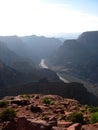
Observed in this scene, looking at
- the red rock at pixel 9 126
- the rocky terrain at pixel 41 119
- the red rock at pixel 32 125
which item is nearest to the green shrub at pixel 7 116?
the rocky terrain at pixel 41 119

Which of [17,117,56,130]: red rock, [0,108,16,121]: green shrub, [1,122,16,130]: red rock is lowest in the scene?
[1,122,16,130]: red rock

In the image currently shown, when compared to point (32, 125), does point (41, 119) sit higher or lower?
lower

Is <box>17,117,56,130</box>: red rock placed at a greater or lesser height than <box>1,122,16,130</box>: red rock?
greater

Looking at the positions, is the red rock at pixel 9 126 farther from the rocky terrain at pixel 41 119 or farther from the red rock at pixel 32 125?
the red rock at pixel 32 125

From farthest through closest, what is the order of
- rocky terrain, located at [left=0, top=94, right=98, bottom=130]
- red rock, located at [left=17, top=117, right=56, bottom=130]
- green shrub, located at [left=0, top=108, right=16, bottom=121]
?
green shrub, located at [left=0, top=108, right=16, bottom=121], rocky terrain, located at [left=0, top=94, right=98, bottom=130], red rock, located at [left=17, top=117, right=56, bottom=130]

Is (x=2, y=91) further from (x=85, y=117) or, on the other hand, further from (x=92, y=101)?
(x=85, y=117)

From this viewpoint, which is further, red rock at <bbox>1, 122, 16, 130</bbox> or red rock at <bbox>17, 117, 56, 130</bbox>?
red rock at <bbox>1, 122, 16, 130</bbox>

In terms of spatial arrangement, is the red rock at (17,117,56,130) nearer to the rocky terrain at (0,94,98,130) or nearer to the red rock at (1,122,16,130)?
the rocky terrain at (0,94,98,130)

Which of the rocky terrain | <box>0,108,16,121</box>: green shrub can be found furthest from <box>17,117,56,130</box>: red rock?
<box>0,108,16,121</box>: green shrub

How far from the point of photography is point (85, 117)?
18781 millimetres

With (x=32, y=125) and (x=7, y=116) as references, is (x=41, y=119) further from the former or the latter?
(x=32, y=125)

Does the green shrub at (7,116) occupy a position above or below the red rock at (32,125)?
below

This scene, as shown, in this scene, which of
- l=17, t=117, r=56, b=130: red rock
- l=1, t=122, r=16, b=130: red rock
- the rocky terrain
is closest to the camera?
l=17, t=117, r=56, b=130: red rock

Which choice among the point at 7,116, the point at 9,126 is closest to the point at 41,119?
the point at 7,116
